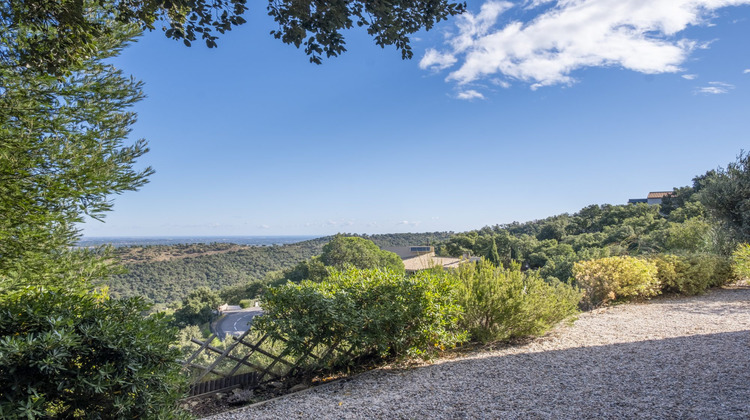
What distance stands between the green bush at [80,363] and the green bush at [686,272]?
10.6m

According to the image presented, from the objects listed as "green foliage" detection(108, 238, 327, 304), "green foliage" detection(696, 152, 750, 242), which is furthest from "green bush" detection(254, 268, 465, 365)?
"green foliage" detection(108, 238, 327, 304)

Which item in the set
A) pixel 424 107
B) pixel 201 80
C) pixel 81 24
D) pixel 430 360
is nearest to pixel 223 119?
pixel 201 80

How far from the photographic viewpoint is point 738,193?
5.94 m

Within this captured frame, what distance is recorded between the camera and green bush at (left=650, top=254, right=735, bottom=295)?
348 inches

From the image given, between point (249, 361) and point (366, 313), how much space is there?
146 cm

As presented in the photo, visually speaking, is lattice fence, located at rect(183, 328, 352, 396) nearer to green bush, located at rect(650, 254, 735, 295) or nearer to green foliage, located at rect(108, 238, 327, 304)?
green bush, located at rect(650, 254, 735, 295)

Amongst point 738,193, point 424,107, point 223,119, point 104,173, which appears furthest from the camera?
point 424,107

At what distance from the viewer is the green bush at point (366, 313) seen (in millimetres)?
3891

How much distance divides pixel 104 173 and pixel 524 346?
614 cm

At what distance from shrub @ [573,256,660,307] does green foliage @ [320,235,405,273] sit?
18.1 meters

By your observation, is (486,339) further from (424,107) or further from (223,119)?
(223,119)

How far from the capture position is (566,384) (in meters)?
3.54

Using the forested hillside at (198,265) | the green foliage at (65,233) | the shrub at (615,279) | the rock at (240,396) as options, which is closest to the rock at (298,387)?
the rock at (240,396)

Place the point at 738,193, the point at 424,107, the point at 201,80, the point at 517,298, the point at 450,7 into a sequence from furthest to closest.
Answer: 1. the point at 424,107
2. the point at 201,80
3. the point at 738,193
4. the point at 517,298
5. the point at 450,7
